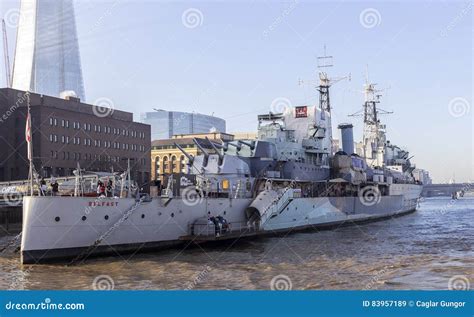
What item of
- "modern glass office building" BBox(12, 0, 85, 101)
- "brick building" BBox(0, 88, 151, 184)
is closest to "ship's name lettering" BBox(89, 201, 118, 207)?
"brick building" BBox(0, 88, 151, 184)

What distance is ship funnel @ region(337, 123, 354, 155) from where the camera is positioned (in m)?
62.6

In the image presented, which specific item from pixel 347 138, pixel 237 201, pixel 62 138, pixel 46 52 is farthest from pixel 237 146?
pixel 46 52

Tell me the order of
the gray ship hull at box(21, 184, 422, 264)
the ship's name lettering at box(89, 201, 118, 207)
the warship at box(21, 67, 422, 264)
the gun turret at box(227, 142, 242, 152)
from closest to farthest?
1. the gray ship hull at box(21, 184, 422, 264)
2. the warship at box(21, 67, 422, 264)
3. the ship's name lettering at box(89, 201, 118, 207)
4. the gun turret at box(227, 142, 242, 152)

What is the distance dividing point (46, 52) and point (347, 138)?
461 ft

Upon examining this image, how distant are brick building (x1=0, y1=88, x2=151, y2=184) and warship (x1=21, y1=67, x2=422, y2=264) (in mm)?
41376

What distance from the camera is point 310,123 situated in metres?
51.0

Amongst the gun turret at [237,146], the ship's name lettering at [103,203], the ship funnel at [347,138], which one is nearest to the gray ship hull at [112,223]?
the ship's name lettering at [103,203]

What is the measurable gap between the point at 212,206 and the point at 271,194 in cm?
548

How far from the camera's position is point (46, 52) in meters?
175

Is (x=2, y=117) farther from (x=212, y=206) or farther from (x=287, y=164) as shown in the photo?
(x=212, y=206)

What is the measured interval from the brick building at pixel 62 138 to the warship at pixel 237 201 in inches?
1629

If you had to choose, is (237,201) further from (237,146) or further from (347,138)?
(347,138)

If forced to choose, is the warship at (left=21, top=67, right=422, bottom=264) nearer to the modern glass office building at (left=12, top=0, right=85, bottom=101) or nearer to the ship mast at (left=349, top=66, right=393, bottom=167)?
the ship mast at (left=349, top=66, right=393, bottom=167)

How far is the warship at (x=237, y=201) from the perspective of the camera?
24766 mm
